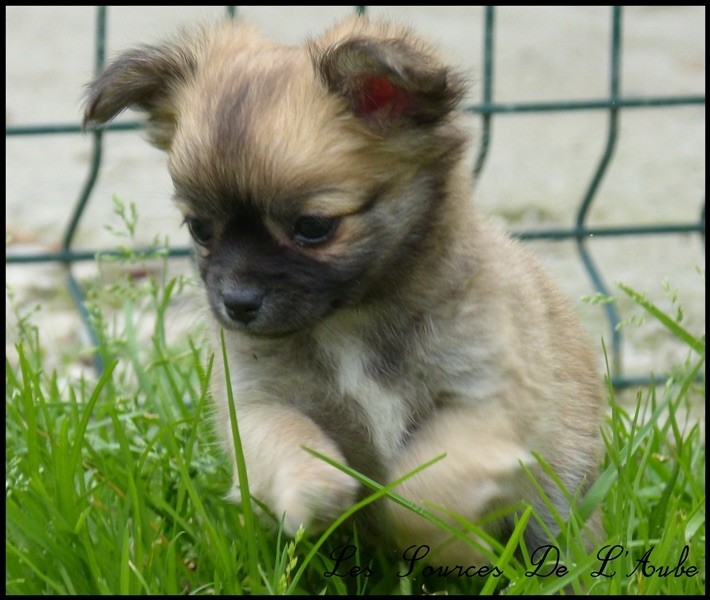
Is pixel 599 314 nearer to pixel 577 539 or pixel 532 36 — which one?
pixel 577 539

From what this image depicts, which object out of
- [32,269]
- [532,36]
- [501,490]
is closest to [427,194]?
[501,490]

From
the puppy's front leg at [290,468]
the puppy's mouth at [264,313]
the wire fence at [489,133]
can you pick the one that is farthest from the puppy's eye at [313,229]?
the wire fence at [489,133]

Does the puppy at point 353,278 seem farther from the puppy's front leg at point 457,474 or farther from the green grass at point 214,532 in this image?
the green grass at point 214,532

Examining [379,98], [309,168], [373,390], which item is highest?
Answer: [379,98]

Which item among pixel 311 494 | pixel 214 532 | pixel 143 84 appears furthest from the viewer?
pixel 143 84

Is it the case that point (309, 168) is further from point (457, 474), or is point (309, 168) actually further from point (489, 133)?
point (489, 133)

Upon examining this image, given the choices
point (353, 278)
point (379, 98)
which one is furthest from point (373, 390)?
point (379, 98)
